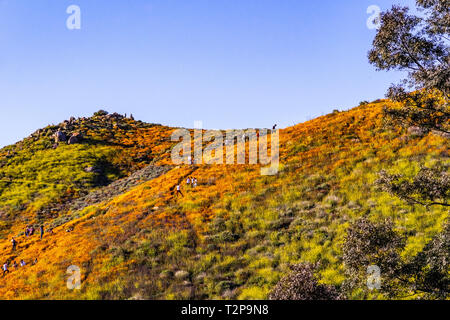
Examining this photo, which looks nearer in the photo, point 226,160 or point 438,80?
point 438,80

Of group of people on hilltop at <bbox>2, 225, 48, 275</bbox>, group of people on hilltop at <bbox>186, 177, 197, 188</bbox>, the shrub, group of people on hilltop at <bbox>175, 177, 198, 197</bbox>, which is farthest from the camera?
group of people on hilltop at <bbox>186, 177, 197, 188</bbox>

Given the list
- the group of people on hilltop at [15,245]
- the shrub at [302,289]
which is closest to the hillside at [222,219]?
the group of people on hilltop at [15,245]

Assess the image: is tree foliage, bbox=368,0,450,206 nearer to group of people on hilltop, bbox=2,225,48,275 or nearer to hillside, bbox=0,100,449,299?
hillside, bbox=0,100,449,299

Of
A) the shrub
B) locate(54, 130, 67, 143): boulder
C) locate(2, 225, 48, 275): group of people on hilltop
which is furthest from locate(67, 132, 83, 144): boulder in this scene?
the shrub

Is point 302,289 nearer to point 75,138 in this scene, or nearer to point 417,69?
point 417,69

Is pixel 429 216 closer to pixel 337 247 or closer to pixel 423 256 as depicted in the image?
pixel 337 247

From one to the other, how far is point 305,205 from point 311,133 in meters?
17.5

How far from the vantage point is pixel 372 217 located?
22.2 metres

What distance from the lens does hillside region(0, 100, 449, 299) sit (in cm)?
2027

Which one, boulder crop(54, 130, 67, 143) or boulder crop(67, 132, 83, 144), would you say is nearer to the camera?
boulder crop(67, 132, 83, 144)

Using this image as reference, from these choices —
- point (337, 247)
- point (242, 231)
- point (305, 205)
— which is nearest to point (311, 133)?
point (305, 205)

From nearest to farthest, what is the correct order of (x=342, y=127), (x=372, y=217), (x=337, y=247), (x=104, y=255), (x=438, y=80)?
(x=438, y=80) < (x=337, y=247) < (x=372, y=217) < (x=104, y=255) < (x=342, y=127)

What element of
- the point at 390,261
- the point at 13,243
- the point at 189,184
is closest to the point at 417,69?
the point at 390,261

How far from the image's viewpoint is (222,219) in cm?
2780
